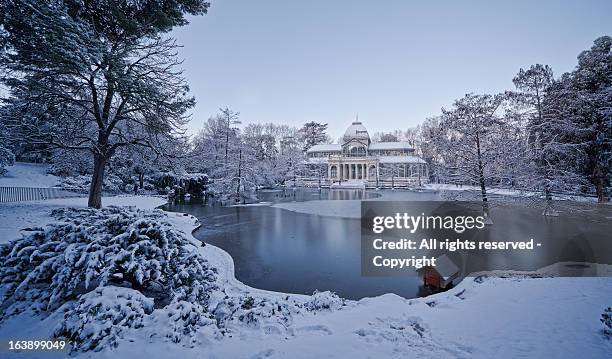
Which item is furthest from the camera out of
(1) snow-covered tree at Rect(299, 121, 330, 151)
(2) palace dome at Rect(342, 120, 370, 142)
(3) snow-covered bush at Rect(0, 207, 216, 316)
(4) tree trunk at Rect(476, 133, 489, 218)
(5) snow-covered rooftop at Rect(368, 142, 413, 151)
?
(1) snow-covered tree at Rect(299, 121, 330, 151)

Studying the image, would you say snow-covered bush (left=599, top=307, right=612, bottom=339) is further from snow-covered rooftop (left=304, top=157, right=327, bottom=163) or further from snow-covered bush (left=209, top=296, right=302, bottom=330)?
snow-covered rooftop (left=304, top=157, right=327, bottom=163)

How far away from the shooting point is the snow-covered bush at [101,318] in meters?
2.97

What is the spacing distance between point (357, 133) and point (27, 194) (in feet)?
185

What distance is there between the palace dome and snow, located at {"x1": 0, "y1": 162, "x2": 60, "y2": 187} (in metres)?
51.5

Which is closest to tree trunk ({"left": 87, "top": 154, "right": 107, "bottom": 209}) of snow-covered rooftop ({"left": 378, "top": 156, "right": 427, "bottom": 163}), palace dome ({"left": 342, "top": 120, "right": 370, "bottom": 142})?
snow-covered rooftop ({"left": 378, "top": 156, "right": 427, "bottom": 163})

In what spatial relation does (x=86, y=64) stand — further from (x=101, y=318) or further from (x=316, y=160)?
(x=316, y=160)

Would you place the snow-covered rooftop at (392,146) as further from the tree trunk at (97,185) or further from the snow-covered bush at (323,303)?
the snow-covered bush at (323,303)

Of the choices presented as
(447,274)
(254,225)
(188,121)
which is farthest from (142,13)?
(447,274)

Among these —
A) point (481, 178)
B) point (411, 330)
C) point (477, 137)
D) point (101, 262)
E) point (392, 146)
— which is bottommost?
point (411, 330)

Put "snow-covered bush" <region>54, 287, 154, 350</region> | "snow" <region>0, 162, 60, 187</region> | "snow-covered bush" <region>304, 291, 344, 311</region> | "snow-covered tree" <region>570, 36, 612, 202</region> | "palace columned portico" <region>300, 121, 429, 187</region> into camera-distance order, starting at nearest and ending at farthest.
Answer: "snow-covered bush" <region>54, 287, 154, 350</region>, "snow-covered bush" <region>304, 291, 344, 311</region>, "snow-covered tree" <region>570, 36, 612, 202</region>, "snow" <region>0, 162, 60, 187</region>, "palace columned portico" <region>300, 121, 429, 187</region>

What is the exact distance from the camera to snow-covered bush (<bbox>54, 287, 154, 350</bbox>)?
297 cm

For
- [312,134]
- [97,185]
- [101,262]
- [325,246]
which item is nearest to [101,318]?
[101,262]

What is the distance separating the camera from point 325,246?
441 inches

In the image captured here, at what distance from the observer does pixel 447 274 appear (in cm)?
739
